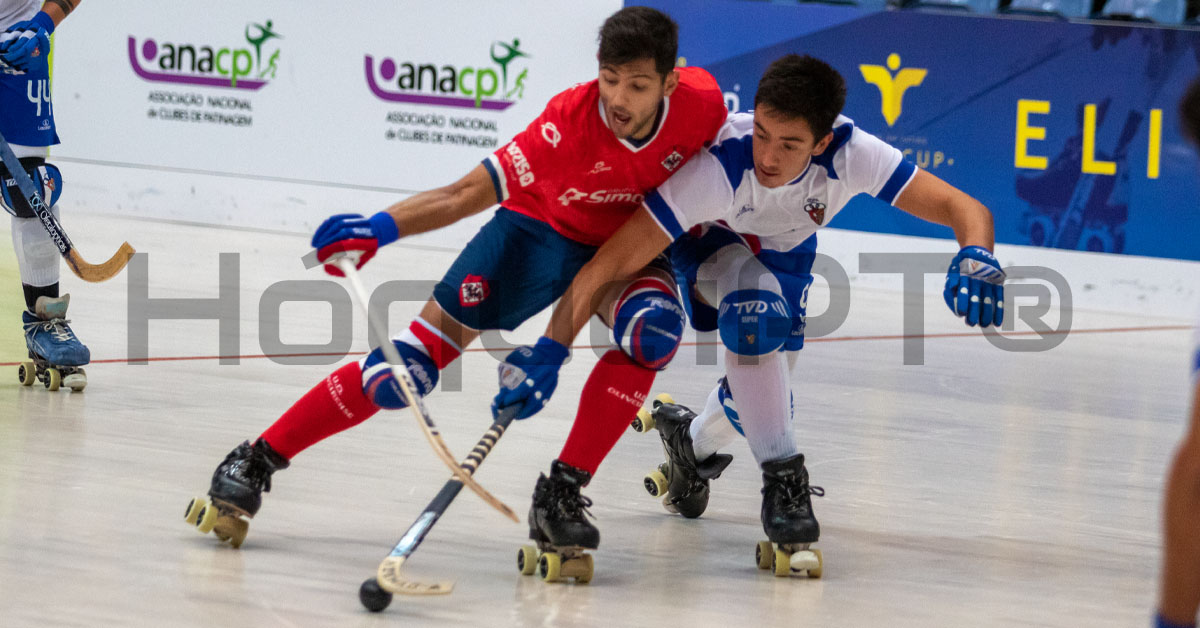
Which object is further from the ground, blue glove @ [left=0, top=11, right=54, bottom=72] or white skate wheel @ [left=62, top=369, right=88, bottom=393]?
blue glove @ [left=0, top=11, right=54, bottom=72]

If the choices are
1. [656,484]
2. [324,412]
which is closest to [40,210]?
[324,412]

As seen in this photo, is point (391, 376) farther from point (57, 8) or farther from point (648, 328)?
point (57, 8)

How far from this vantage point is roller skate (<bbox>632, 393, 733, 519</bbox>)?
3.51 meters

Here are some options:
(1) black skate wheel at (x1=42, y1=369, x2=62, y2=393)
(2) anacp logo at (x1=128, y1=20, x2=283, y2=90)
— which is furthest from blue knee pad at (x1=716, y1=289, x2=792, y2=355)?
(2) anacp logo at (x1=128, y1=20, x2=283, y2=90)

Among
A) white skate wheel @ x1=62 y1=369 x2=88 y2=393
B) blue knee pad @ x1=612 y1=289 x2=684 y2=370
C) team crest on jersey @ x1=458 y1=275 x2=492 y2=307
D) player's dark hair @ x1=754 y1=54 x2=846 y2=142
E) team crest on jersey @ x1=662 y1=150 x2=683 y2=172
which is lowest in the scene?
white skate wheel @ x1=62 y1=369 x2=88 y2=393

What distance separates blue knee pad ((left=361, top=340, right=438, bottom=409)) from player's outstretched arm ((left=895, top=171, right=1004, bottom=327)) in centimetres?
113

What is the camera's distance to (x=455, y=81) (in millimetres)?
9688

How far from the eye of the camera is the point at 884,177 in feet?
10.5

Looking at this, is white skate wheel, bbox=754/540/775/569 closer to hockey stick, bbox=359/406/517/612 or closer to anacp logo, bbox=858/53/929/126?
hockey stick, bbox=359/406/517/612

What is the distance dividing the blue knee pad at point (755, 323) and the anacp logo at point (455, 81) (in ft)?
21.7

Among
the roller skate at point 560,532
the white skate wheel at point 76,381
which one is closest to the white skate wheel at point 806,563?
the roller skate at point 560,532

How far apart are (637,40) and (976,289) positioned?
0.88 meters

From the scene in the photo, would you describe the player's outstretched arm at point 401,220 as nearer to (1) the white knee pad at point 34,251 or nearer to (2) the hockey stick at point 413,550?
(2) the hockey stick at point 413,550

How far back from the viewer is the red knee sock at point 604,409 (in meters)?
2.96
